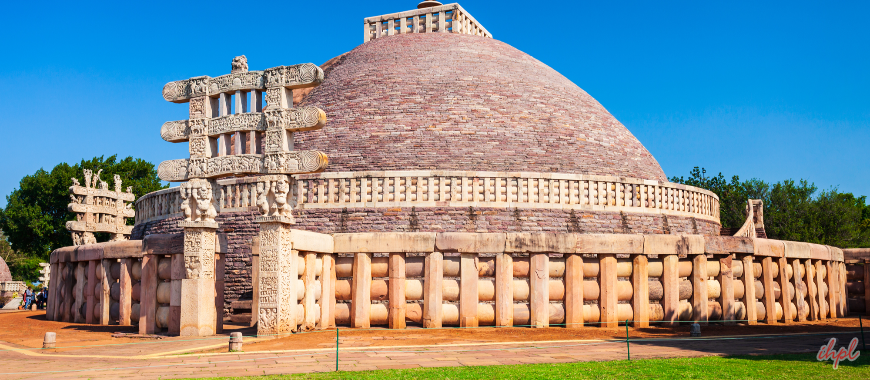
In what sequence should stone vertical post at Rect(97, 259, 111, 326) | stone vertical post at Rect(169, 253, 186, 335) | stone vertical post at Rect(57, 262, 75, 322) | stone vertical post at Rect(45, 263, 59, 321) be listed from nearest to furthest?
stone vertical post at Rect(169, 253, 186, 335) → stone vertical post at Rect(97, 259, 111, 326) → stone vertical post at Rect(57, 262, 75, 322) → stone vertical post at Rect(45, 263, 59, 321)

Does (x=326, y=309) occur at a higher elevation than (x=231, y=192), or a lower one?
lower

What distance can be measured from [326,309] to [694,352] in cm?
600

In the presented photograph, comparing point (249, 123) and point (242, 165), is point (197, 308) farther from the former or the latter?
point (249, 123)

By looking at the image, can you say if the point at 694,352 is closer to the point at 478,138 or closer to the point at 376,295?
the point at 376,295

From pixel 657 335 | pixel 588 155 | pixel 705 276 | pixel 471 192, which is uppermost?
pixel 588 155

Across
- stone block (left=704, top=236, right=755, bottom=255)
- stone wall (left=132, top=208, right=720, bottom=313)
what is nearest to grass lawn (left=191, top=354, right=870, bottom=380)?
stone block (left=704, top=236, right=755, bottom=255)

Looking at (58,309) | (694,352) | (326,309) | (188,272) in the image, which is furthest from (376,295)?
(58,309)

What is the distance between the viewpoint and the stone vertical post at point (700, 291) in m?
12.2

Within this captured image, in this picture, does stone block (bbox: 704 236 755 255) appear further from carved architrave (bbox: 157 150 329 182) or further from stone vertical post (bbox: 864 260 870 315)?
carved architrave (bbox: 157 150 329 182)

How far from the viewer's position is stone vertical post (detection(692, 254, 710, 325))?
40.0 feet

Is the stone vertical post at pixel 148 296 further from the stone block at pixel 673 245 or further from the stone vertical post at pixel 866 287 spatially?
the stone vertical post at pixel 866 287

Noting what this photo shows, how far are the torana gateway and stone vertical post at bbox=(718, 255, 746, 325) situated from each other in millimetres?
24

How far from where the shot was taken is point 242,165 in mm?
12016

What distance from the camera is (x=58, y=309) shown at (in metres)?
16.5
